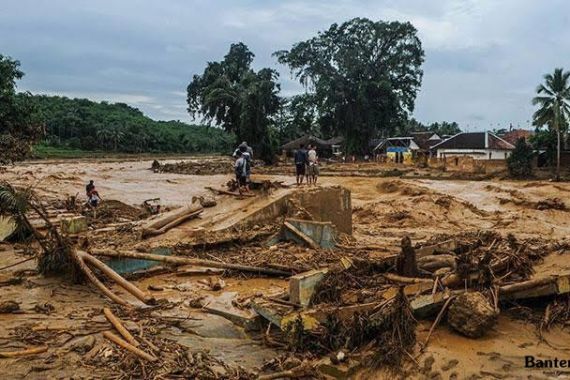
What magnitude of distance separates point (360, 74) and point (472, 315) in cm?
4819

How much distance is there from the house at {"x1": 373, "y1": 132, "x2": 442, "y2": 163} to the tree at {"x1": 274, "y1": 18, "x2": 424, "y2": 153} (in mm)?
3457

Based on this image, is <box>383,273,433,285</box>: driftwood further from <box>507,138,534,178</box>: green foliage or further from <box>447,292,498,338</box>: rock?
<box>507,138,534,178</box>: green foliage

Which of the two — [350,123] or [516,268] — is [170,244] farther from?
[350,123]

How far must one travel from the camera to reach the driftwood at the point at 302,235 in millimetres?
9672

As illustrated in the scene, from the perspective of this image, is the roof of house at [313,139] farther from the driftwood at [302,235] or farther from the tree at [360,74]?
the driftwood at [302,235]

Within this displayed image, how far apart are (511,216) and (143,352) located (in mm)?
17595

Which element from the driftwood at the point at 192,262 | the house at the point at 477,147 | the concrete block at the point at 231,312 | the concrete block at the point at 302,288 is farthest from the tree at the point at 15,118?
the house at the point at 477,147

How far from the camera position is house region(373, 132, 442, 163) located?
5562 cm

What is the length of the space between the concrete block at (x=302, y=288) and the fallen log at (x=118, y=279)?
2055mm

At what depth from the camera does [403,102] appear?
52500 mm

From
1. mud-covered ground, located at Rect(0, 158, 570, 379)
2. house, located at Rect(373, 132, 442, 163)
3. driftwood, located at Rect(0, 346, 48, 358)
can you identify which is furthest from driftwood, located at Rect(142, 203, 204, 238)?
house, located at Rect(373, 132, 442, 163)

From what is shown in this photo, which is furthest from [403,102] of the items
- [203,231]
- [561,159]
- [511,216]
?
[203,231]

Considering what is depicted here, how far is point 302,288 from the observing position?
6.39 m

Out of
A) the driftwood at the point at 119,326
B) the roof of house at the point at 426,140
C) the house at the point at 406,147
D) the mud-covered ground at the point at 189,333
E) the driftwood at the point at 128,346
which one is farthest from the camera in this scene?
the roof of house at the point at 426,140
